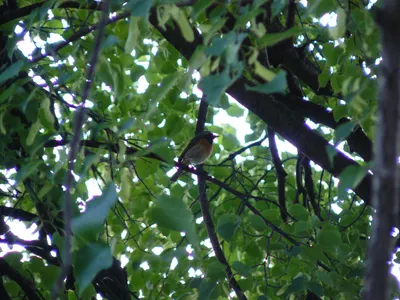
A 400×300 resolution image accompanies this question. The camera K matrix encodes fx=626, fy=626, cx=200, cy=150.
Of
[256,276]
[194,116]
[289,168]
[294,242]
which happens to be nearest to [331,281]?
[294,242]

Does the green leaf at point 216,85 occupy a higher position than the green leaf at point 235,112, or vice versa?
the green leaf at point 235,112

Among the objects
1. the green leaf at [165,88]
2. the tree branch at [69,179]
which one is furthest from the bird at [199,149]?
the tree branch at [69,179]

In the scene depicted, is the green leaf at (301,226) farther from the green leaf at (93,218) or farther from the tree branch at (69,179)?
the tree branch at (69,179)

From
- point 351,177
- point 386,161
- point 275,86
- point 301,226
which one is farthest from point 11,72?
point 301,226

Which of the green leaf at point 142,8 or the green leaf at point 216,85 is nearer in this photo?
the green leaf at point 216,85

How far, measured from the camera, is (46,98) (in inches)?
89.4

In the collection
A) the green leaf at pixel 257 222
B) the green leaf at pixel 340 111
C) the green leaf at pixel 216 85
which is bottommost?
the green leaf at pixel 216 85

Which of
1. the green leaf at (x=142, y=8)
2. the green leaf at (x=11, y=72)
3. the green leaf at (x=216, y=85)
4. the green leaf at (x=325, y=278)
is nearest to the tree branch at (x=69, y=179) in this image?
the green leaf at (x=216, y=85)

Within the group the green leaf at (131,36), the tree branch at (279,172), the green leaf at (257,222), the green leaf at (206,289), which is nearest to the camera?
the green leaf at (131,36)

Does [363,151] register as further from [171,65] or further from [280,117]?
[171,65]

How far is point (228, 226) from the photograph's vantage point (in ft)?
10.5

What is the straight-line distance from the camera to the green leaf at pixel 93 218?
1483 millimetres

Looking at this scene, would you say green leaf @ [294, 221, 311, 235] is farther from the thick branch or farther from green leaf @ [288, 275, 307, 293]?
the thick branch

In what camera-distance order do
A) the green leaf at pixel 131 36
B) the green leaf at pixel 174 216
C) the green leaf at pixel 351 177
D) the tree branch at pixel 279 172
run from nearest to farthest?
1. the green leaf at pixel 351 177
2. the green leaf at pixel 174 216
3. the green leaf at pixel 131 36
4. the tree branch at pixel 279 172
